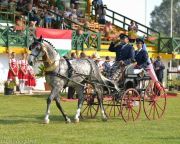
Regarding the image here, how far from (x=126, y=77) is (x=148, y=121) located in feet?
4.53

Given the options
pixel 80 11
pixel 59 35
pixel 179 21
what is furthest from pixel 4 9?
pixel 179 21

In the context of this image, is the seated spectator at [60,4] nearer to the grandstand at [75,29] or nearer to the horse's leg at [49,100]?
the grandstand at [75,29]

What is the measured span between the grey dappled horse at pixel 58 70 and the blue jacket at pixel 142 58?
148 cm

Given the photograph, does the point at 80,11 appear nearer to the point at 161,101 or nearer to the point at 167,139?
the point at 161,101

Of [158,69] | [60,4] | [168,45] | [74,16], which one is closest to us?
[158,69]

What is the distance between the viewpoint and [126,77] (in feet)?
57.8

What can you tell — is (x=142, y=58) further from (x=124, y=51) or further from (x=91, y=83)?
(x=91, y=83)

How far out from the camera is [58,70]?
16422mm

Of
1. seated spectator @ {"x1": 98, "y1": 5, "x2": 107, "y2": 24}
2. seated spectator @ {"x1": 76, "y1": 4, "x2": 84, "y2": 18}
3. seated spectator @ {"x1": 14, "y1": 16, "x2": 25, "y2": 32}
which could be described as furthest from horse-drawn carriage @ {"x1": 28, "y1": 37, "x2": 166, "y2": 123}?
seated spectator @ {"x1": 98, "y1": 5, "x2": 107, "y2": 24}

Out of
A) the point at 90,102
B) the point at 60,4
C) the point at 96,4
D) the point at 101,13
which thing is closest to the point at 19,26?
the point at 60,4

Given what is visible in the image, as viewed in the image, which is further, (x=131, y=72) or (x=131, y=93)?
(x=131, y=72)

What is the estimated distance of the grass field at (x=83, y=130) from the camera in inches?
521

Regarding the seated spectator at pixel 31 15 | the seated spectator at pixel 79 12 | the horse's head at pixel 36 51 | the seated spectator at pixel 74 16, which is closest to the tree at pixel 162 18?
the seated spectator at pixel 79 12

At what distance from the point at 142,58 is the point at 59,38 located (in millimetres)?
13484
